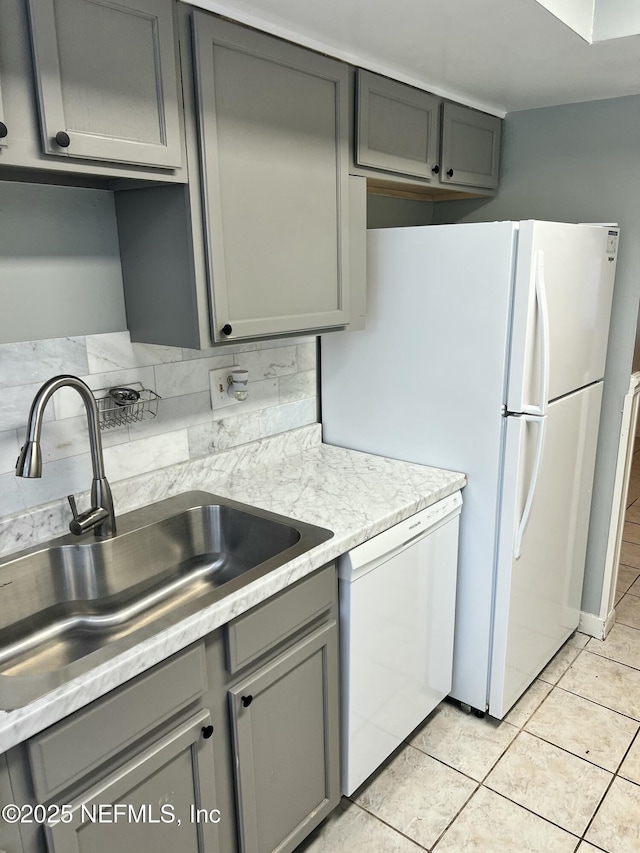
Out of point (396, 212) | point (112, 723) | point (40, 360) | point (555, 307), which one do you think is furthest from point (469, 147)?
point (112, 723)

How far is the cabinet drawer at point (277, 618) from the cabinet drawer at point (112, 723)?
93 mm

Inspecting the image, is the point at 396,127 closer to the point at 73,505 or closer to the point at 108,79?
the point at 108,79

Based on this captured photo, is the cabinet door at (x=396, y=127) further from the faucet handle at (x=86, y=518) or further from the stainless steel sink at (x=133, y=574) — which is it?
the faucet handle at (x=86, y=518)

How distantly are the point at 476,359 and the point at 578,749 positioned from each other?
4.48ft

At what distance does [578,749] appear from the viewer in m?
2.18

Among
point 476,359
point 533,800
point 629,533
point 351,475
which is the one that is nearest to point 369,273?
point 476,359

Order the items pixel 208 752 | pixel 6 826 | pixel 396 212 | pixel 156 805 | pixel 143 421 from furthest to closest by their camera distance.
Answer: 1. pixel 396 212
2. pixel 143 421
3. pixel 208 752
4. pixel 156 805
5. pixel 6 826

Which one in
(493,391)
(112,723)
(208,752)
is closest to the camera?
(112,723)

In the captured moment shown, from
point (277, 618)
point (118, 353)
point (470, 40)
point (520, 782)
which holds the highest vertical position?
point (470, 40)

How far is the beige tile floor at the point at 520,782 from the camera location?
184cm

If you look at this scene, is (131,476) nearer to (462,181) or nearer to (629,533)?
(462,181)

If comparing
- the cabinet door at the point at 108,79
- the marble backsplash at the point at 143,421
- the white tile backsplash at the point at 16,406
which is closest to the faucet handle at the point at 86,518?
the marble backsplash at the point at 143,421

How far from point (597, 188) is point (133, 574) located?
2.18 meters

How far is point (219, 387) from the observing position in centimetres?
211
